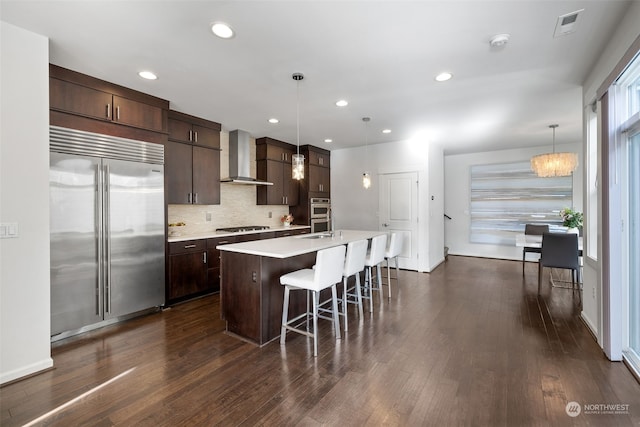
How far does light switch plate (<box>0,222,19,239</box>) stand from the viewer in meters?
2.17

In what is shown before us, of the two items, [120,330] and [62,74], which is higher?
[62,74]

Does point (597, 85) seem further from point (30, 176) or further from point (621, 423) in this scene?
point (30, 176)

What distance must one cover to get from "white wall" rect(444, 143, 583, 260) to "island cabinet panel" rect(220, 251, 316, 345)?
606cm

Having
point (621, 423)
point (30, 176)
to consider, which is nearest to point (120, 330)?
point (30, 176)

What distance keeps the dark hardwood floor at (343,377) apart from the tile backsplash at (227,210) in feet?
5.58

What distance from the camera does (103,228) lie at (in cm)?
Result: 309

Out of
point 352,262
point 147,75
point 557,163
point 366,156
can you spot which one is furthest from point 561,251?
point 147,75

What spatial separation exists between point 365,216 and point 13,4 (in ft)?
18.8

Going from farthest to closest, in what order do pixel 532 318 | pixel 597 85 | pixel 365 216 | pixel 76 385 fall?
1. pixel 365 216
2. pixel 532 318
3. pixel 597 85
4. pixel 76 385

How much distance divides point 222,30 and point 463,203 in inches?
280

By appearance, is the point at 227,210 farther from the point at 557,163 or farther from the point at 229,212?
the point at 557,163

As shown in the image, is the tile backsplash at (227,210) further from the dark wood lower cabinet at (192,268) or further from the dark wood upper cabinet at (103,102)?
the dark wood upper cabinet at (103,102)

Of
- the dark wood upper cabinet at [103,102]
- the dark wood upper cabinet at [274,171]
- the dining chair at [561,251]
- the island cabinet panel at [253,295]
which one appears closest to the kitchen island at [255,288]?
the island cabinet panel at [253,295]

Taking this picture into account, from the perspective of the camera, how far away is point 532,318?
3.38 metres
